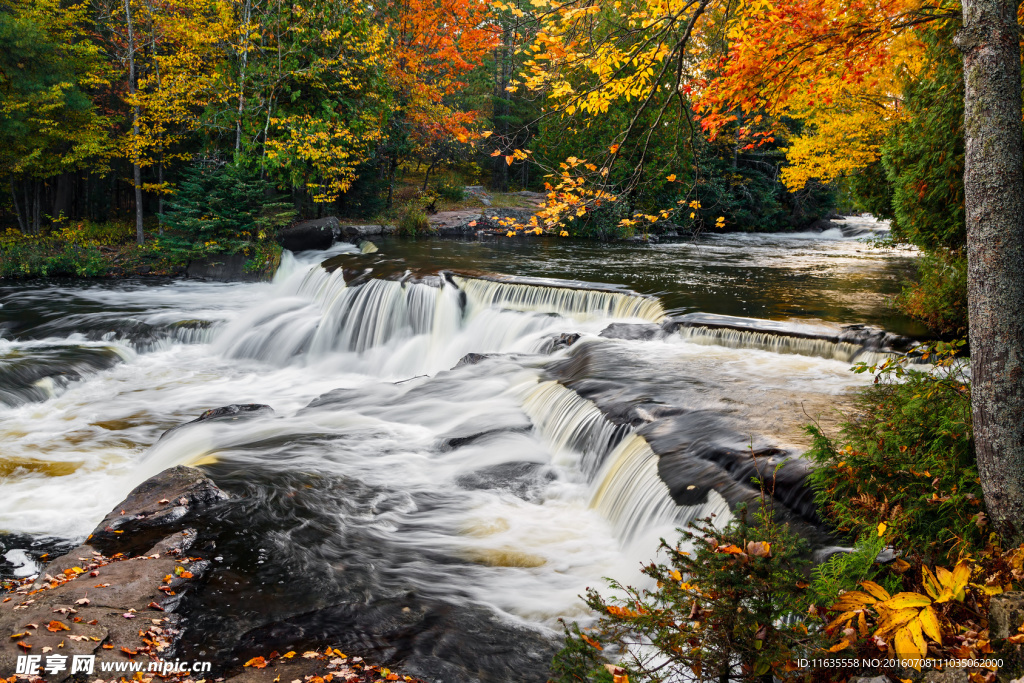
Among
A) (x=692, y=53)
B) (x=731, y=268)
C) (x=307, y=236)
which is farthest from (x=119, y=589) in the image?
(x=307, y=236)

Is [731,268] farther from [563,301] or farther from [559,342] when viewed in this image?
[559,342]

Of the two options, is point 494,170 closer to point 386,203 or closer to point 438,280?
point 386,203

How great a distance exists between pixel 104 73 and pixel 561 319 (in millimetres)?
17163

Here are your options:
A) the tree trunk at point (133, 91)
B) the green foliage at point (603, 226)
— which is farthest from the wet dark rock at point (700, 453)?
the green foliage at point (603, 226)

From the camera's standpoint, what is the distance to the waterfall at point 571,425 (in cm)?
698

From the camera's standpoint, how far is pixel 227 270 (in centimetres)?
1856

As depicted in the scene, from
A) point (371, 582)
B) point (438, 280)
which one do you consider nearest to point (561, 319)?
point (438, 280)

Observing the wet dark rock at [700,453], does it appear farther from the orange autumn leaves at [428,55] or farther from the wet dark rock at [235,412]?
the orange autumn leaves at [428,55]

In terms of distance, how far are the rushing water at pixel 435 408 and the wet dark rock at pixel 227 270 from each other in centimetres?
177

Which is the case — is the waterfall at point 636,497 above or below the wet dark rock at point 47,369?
above

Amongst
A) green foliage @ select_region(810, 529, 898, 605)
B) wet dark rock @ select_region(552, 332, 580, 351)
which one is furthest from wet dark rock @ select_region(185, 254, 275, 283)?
green foliage @ select_region(810, 529, 898, 605)

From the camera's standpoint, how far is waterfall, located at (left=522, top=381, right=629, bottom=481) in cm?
698

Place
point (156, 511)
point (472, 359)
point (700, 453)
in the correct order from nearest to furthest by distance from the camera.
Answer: point (156, 511)
point (700, 453)
point (472, 359)

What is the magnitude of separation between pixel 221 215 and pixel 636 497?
16.2 m
